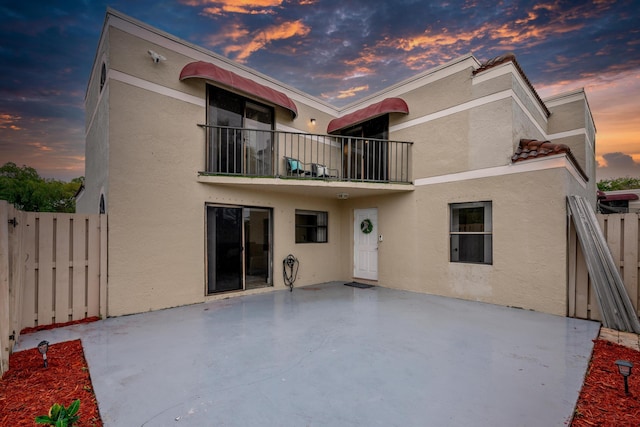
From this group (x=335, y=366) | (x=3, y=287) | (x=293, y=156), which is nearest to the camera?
(x=3, y=287)

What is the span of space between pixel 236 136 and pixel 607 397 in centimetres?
744

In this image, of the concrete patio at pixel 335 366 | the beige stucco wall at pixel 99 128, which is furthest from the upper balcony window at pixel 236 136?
the concrete patio at pixel 335 366

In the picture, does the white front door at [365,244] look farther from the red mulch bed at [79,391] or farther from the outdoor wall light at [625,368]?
the outdoor wall light at [625,368]

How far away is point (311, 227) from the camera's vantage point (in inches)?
342

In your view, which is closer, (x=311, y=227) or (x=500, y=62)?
(x=500, y=62)

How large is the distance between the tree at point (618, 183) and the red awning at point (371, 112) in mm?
37081

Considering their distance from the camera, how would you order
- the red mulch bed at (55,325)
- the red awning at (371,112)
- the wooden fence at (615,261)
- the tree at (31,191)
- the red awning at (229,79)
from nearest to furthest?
the red mulch bed at (55,325), the wooden fence at (615,261), the red awning at (229,79), the red awning at (371,112), the tree at (31,191)

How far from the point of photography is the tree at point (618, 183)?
3070 cm

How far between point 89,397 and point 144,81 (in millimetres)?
5549

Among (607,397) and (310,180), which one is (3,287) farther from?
(607,397)

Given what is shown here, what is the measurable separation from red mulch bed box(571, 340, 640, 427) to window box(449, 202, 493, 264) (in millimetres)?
3068

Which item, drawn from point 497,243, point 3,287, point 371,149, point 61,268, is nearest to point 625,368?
point 497,243

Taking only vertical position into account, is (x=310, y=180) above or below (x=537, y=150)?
below

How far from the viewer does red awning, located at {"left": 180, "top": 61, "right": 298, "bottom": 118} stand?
19.1ft
